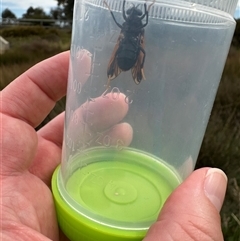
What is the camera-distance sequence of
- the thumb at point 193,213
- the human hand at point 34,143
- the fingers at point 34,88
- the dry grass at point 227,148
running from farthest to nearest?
the dry grass at point 227,148
the fingers at point 34,88
the human hand at point 34,143
the thumb at point 193,213

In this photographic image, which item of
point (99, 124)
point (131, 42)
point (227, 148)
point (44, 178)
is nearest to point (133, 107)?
point (99, 124)

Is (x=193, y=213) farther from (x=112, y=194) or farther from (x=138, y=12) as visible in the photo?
(x=138, y=12)

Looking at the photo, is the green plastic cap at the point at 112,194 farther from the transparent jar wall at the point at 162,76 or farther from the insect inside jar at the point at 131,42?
the insect inside jar at the point at 131,42

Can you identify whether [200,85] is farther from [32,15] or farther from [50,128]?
[32,15]

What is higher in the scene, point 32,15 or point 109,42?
point 109,42

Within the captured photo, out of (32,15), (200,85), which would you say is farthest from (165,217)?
(32,15)

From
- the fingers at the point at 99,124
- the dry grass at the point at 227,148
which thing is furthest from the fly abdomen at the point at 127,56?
the dry grass at the point at 227,148

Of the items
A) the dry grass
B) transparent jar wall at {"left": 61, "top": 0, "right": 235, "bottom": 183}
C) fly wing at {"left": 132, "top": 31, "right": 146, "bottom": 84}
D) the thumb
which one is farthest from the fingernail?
the dry grass
